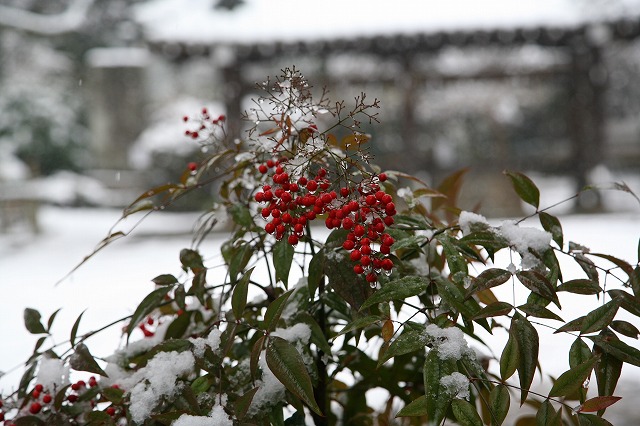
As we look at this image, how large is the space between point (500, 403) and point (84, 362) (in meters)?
0.46

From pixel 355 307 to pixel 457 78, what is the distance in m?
7.20

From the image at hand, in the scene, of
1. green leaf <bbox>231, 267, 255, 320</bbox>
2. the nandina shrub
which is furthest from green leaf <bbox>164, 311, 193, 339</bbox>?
green leaf <bbox>231, 267, 255, 320</bbox>

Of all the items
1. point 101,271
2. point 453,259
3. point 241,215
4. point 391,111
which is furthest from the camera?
point 391,111

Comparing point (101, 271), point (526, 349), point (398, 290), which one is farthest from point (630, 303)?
point (101, 271)

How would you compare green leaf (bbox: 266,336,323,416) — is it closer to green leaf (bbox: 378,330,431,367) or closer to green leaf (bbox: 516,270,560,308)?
green leaf (bbox: 378,330,431,367)

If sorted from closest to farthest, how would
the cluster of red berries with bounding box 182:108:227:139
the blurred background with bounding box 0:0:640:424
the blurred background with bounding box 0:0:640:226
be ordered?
1. the cluster of red berries with bounding box 182:108:227:139
2. the blurred background with bounding box 0:0:640:424
3. the blurred background with bounding box 0:0:640:226

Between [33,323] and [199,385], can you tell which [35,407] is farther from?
[199,385]

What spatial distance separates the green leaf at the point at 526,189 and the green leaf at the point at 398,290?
0.20 meters

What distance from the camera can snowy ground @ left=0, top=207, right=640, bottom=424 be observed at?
2.49 metres

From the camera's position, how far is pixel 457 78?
295 inches

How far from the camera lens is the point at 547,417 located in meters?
0.60

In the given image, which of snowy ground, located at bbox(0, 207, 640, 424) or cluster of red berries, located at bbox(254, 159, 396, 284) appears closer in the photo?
cluster of red berries, located at bbox(254, 159, 396, 284)

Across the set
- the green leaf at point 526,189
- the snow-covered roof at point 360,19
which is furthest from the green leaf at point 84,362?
the snow-covered roof at point 360,19

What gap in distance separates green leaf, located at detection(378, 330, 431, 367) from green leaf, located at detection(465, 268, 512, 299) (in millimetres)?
63
